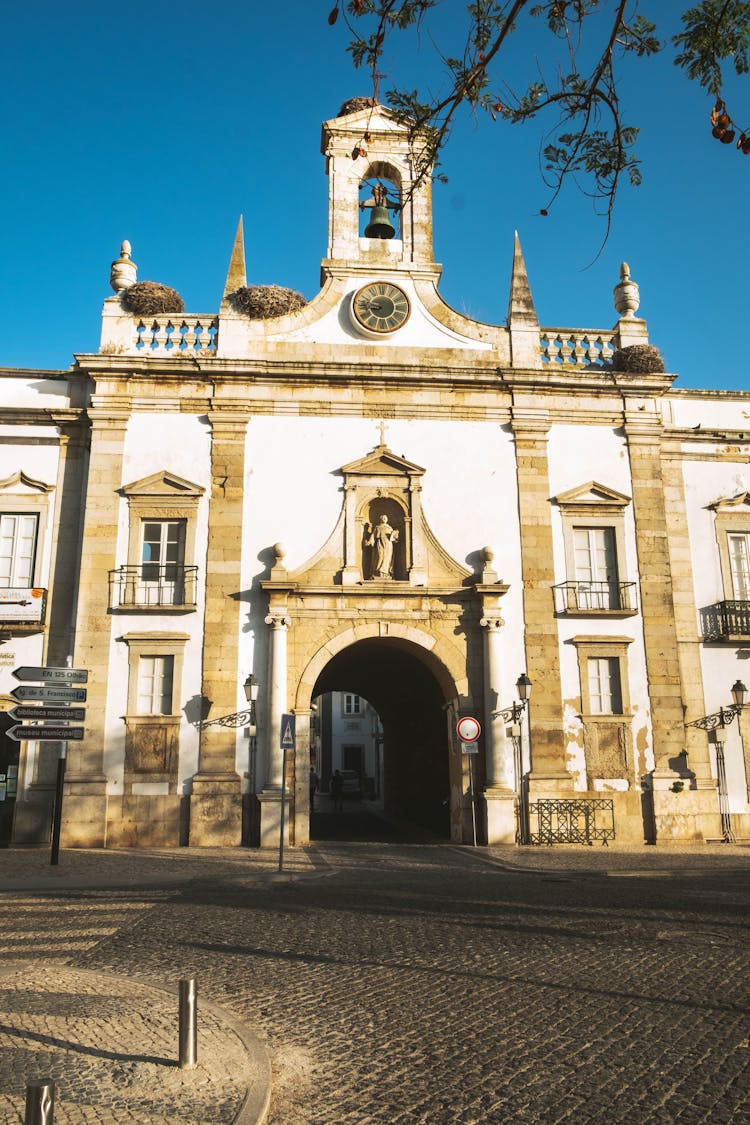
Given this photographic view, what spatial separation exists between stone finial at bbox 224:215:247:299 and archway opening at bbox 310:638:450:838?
817 cm

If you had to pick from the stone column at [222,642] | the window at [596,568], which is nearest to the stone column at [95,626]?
the stone column at [222,642]

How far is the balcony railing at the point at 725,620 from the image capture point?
18.5 metres

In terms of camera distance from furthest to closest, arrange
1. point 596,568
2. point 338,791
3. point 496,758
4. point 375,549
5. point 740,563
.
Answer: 1. point 338,791
2. point 740,563
3. point 596,568
4. point 375,549
5. point 496,758

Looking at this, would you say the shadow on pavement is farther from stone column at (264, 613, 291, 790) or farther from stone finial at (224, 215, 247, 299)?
stone finial at (224, 215, 247, 299)

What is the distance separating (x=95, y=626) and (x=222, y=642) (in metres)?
2.46

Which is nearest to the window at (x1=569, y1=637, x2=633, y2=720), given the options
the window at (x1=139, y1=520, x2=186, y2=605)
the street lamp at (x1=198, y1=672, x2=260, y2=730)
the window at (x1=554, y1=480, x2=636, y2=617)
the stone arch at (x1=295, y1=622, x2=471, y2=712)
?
the window at (x1=554, y1=480, x2=636, y2=617)

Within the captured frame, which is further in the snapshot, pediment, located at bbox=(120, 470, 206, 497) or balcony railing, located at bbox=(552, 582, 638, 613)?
balcony railing, located at bbox=(552, 582, 638, 613)

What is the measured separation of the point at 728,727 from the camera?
711 inches

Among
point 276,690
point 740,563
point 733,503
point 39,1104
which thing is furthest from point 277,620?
point 39,1104

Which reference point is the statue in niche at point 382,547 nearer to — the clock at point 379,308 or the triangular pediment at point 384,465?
the triangular pediment at point 384,465

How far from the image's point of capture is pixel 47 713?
45.1ft

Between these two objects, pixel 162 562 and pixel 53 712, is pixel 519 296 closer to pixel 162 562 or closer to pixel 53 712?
pixel 162 562

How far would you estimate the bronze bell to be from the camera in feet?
65.0

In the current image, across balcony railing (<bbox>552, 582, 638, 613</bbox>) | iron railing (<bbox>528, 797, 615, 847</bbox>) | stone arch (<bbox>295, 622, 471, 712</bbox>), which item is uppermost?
balcony railing (<bbox>552, 582, 638, 613</bbox>)
